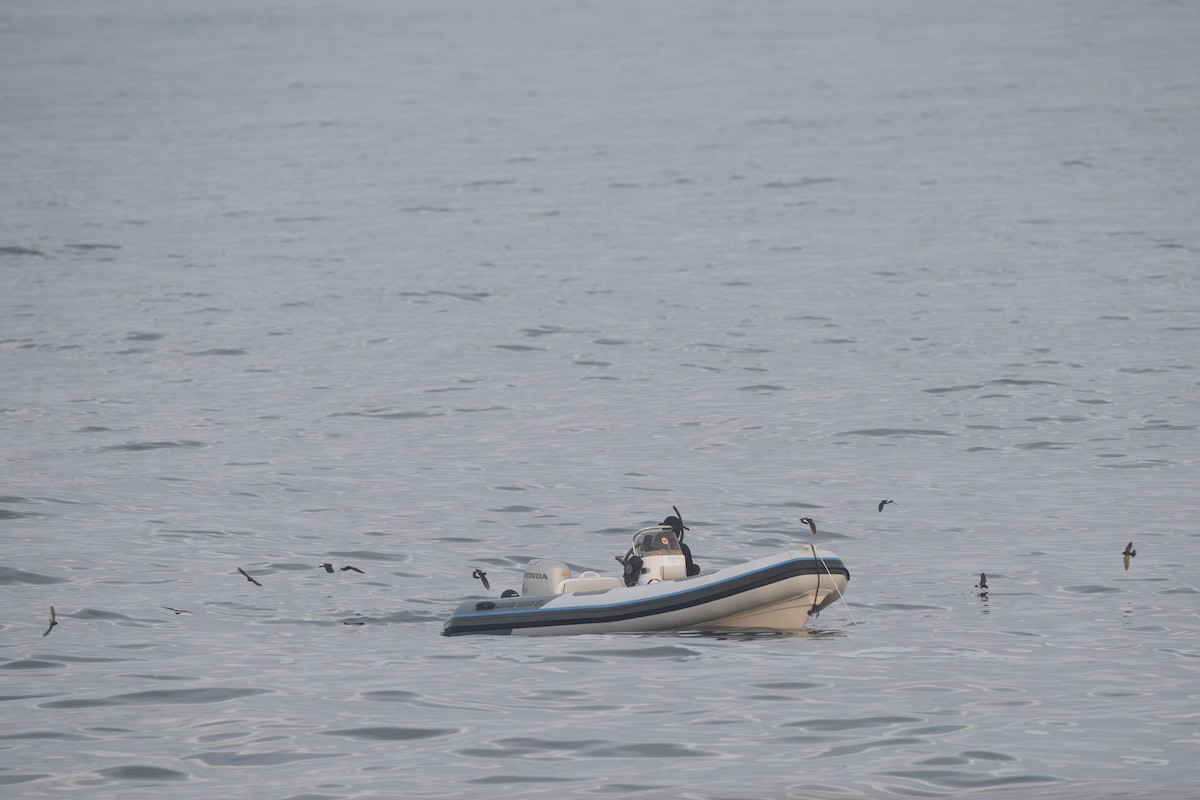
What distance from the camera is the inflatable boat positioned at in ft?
54.1

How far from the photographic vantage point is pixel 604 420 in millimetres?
36031

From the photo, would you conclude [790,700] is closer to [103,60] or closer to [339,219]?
[339,219]

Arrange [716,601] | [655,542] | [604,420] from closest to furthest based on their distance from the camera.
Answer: [716,601]
[655,542]
[604,420]

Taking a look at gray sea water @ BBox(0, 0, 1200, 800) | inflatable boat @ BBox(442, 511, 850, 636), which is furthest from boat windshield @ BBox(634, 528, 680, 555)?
gray sea water @ BBox(0, 0, 1200, 800)

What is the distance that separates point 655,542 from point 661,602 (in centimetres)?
107

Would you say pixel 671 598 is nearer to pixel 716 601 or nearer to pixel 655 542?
pixel 716 601

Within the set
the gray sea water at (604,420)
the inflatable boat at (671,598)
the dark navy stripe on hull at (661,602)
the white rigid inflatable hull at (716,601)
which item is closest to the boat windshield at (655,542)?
the inflatable boat at (671,598)

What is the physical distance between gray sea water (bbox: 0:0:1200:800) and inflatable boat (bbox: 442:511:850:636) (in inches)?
10.8

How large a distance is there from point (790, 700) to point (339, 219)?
6633 cm

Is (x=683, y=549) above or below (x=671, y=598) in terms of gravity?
above

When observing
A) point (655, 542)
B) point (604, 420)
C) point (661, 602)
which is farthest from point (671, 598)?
point (604, 420)

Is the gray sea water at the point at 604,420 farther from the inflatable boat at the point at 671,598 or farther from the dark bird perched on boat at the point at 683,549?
the dark bird perched on boat at the point at 683,549

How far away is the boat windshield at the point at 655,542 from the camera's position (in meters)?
17.4

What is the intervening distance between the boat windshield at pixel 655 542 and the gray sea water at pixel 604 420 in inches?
48.9
